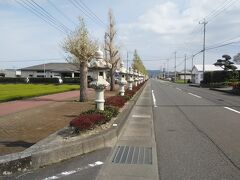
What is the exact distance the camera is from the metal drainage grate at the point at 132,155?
8403 mm

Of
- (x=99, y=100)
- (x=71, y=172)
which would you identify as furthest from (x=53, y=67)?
(x=71, y=172)

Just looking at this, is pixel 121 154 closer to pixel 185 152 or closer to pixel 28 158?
pixel 185 152

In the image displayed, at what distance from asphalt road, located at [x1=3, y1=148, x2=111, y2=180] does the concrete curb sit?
0.15m

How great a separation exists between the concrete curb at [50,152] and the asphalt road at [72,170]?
148 millimetres

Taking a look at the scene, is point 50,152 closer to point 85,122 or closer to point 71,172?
point 71,172

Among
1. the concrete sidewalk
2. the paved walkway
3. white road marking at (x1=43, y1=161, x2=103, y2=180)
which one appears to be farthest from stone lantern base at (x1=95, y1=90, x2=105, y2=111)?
white road marking at (x1=43, y1=161, x2=103, y2=180)

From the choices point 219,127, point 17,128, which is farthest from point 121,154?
point 219,127

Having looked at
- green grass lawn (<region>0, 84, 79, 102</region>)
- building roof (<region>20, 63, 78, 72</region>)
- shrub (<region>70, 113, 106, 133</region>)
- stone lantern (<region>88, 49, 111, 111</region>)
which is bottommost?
green grass lawn (<region>0, 84, 79, 102</region>)

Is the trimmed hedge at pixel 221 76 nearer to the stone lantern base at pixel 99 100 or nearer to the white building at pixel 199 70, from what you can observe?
the white building at pixel 199 70

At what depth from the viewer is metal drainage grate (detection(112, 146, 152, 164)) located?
8403 mm

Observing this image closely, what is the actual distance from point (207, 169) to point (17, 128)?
626cm

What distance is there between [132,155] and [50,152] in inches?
78.4

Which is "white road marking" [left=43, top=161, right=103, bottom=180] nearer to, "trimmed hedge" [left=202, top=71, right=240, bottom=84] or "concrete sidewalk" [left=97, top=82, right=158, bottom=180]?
"concrete sidewalk" [left=97, top=82, right=158, bottom=180]

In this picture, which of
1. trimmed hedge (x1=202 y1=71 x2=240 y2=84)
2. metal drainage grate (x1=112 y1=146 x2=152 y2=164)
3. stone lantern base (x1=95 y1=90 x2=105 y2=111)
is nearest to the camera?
metal drainage grate (x1=112 y1=146 x2=152 y2=164)
